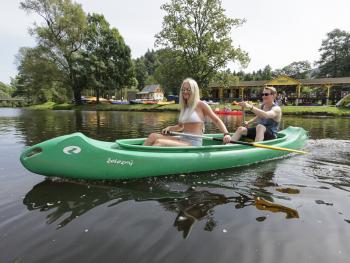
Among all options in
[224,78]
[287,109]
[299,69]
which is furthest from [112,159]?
[299,69]

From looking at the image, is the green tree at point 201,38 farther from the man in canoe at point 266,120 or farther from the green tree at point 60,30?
the man in canoe at point 266,120

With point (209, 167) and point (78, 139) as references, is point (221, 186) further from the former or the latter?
point (78, 139)

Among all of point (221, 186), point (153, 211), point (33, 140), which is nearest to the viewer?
point (153, 211)

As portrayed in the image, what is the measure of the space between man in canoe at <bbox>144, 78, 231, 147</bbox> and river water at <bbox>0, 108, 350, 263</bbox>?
0.74 m

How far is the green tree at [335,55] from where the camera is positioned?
62.2m

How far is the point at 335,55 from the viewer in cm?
6644

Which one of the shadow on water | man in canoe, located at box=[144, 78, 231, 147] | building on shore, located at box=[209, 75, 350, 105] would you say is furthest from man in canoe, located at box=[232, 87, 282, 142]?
building on shore, located at box=[209, 75, 350, 105]

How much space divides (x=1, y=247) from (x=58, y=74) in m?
40.4

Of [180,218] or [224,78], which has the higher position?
[224,78]

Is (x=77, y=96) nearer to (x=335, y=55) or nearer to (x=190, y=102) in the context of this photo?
→ (x=190, y=102)

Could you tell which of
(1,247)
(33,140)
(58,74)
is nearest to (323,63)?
(58,74)

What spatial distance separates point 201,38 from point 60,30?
1872cm

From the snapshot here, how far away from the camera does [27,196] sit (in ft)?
15.6

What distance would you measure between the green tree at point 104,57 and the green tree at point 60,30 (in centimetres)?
165
